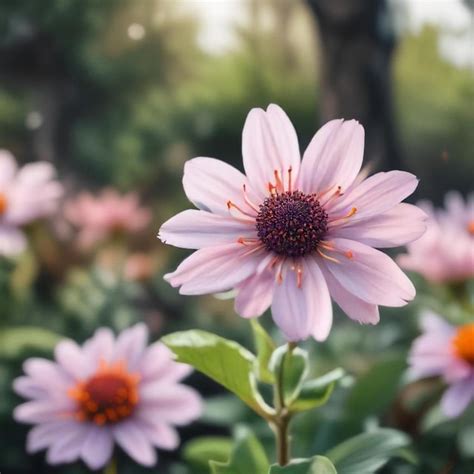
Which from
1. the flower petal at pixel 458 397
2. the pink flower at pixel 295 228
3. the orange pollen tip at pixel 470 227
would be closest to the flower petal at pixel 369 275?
the pink flower at pixel 295 228

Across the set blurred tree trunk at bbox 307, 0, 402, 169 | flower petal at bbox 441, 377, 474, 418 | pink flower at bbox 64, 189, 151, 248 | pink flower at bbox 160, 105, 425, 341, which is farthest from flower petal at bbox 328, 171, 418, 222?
pink flower at bbox 64, 189, 151, 248

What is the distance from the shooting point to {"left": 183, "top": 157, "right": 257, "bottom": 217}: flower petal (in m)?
0.18

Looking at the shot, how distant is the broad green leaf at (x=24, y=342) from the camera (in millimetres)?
475

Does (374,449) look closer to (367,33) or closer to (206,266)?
(206,266)

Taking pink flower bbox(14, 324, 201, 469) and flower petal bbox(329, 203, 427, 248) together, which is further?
pink flower bbox(14, 324, 201, 469)

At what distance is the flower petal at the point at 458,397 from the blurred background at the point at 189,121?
3cm

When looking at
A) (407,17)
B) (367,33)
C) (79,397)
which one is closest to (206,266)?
(79,397)

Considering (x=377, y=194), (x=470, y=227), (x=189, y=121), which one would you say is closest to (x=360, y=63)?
(x=470, y=227)

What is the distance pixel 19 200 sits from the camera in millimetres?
487

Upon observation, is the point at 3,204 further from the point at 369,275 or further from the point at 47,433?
the point at 369,275

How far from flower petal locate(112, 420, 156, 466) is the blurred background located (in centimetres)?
6

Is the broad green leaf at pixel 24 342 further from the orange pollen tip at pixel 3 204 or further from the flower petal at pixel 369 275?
the flower petal at pixel 369 275

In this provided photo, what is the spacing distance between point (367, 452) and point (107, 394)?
11 centimetres

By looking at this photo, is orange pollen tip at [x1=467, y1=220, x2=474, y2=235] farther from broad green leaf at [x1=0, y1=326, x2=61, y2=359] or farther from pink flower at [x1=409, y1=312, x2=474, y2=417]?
broad green leaf at [x1=0, y1=326, x2=61, y2=359]
